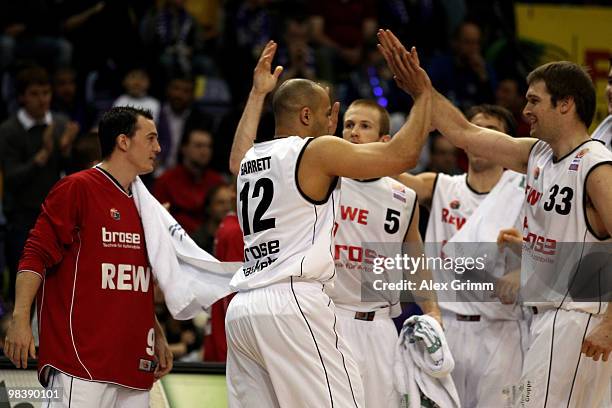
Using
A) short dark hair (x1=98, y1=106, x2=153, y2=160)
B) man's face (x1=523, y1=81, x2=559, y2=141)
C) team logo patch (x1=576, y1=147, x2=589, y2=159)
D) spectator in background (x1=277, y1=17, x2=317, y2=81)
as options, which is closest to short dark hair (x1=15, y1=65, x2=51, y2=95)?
spectator in background (x1=277, y1=17, x2=317, y2=81)

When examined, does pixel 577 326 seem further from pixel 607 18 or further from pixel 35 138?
pixel 607 18

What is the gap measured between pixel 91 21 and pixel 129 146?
700 cm

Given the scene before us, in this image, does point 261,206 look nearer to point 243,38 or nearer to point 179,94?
point 179,94

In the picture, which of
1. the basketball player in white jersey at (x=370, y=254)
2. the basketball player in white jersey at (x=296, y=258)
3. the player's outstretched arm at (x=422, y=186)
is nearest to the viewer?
the basketball player in white jersey at (x=296, y=258)

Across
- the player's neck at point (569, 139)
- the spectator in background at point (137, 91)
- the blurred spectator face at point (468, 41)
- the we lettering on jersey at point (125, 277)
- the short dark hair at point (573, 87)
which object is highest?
the blurred spectator face at point (468, 41)

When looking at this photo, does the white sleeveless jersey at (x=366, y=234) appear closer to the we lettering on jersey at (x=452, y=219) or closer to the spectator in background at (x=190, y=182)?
the we lettering on jersey at (x=452, y=219)

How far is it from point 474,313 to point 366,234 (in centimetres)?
114

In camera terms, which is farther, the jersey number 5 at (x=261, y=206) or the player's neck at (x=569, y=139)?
the player's neck at (x=569, y=139)

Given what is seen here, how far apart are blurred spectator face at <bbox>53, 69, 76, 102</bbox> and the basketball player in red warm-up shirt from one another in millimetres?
5787

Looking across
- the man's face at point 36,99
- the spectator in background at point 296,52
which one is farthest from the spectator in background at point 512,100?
the man's face at point 36,99

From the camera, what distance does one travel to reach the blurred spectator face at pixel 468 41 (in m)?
13.5

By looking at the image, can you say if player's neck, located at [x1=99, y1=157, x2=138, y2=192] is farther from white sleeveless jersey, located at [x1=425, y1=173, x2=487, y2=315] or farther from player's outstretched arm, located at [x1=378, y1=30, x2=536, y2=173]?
white sleeveless jersey, located at [x1=425, y1=173, x2=487, y2=315]

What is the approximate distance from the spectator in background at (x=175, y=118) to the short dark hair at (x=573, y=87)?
6.27 meters

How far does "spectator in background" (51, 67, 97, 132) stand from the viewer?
12.2 m
